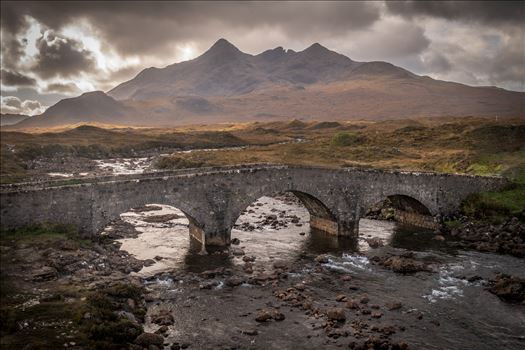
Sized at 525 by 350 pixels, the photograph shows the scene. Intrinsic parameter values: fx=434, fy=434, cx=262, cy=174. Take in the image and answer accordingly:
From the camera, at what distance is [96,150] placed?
283 ft

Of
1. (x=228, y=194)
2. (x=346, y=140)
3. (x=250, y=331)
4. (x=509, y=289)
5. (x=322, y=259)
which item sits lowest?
(x=250, y=331)

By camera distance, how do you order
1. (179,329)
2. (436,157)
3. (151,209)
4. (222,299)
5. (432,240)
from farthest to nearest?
(436,157) < (151,209) < (432,240) < (222,299) < (179,329)

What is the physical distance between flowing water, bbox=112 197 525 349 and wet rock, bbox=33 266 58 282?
18.1ft

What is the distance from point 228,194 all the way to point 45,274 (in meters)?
13.7

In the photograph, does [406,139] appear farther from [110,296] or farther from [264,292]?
[110,296]

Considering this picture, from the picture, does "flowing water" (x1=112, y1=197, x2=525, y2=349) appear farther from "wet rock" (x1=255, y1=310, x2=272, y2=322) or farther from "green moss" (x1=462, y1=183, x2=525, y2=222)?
"green moss" (x1=462, y1=183, x2=525, y2=222)

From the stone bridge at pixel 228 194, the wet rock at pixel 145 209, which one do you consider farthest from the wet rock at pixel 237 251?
the wet rock at pixel 145 209

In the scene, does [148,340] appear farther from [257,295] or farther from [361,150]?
[361,150]

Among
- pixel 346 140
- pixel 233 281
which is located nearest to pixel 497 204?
pixel 233 281

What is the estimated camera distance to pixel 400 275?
2867 centimetres

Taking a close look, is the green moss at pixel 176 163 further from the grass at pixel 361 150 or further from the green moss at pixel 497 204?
the green moss at pixel 497 204

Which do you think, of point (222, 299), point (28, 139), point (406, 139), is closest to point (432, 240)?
point (222, 299)

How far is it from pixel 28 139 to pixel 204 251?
68.9m

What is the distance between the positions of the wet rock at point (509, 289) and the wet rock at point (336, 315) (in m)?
10.1
